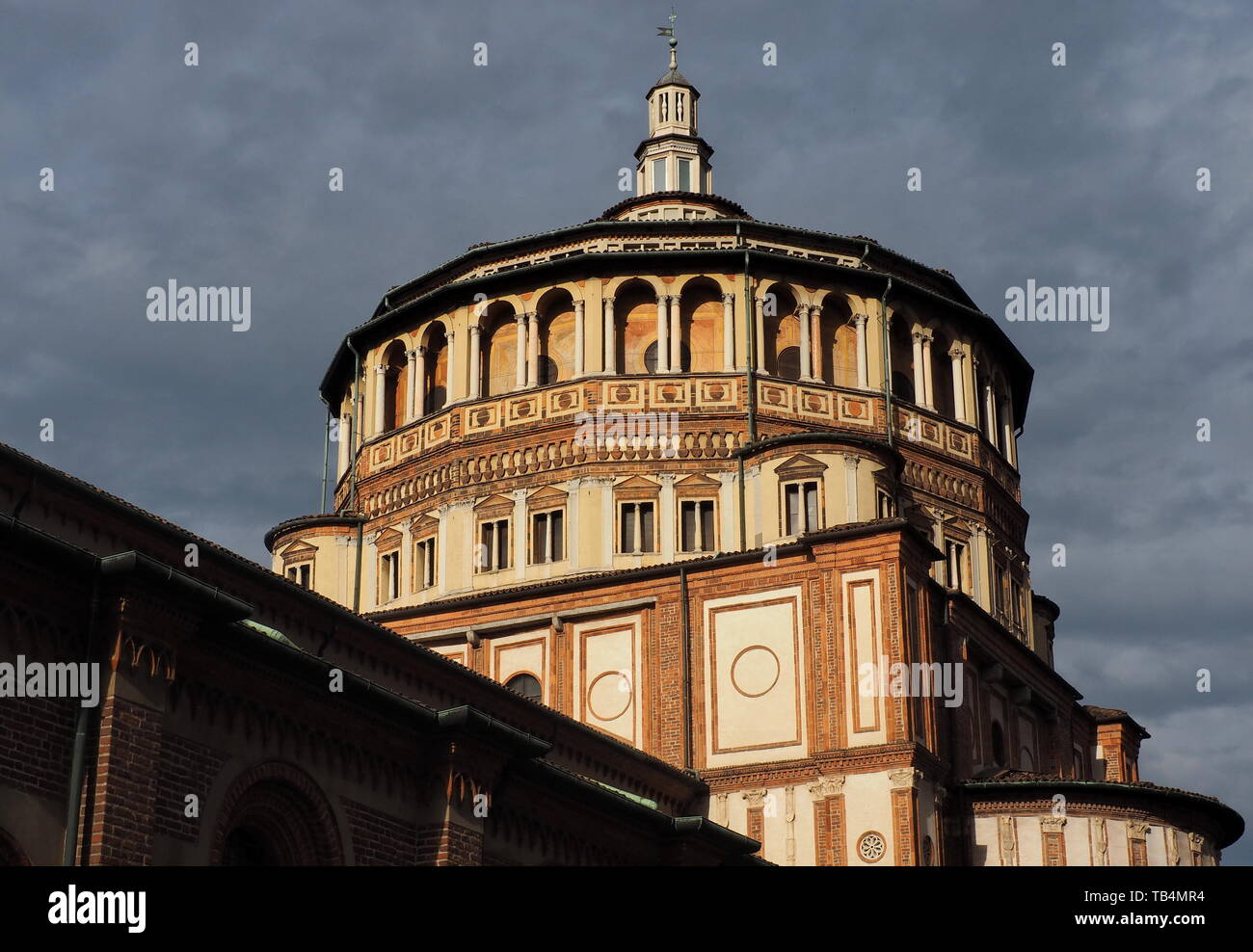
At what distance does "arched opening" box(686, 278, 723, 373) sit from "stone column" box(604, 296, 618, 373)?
67.1 inches

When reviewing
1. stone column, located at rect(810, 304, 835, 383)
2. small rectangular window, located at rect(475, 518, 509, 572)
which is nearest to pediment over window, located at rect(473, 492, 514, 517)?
small rectangular window, located at rect(475, 518, 509, 572)

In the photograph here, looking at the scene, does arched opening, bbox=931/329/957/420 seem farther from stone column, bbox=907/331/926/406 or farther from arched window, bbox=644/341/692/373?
arched window, bbox=644/341/692/373

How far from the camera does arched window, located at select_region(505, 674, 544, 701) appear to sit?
4022cm

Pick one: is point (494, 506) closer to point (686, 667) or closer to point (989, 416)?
point (686, 667)

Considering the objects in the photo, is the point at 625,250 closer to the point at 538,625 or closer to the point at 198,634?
the point at 538,625

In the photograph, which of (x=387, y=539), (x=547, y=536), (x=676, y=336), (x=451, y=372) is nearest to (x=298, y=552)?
(x=387, y=539)

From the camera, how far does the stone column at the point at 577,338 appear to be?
147 feet

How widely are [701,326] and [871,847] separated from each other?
1522 centimetres

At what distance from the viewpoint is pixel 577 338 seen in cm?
4522

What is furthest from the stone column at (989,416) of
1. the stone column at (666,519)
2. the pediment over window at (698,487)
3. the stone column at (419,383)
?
the stone column at (419,383)

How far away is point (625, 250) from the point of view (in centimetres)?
4538

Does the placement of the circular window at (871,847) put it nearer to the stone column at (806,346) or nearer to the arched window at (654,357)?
the stone column at (806,346)

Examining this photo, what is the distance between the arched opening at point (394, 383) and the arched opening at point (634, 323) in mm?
6481
